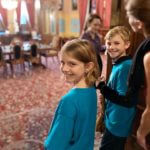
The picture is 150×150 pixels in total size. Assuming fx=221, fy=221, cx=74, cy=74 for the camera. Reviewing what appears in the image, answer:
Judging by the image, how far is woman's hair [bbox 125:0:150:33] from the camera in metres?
1.14

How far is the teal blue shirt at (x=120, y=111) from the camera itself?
1626mm

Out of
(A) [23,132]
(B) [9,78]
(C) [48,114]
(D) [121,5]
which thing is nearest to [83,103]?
(D) [121,5]

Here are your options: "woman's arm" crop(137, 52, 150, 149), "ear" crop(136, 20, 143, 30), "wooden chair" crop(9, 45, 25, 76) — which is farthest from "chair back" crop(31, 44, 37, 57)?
"woman's arm" crop(137, 52, 150, 149)

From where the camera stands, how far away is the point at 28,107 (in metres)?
4.16

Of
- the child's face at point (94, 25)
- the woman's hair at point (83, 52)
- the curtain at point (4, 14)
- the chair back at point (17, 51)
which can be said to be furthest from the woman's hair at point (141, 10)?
the curtain at point (4, 14)

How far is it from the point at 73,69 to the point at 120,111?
626 millimetres

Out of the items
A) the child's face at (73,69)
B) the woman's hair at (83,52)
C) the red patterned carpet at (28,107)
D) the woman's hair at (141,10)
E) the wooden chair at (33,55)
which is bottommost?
the red patterned carpet at (28,107)

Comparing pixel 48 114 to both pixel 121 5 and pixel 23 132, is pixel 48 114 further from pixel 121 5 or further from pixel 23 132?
pixel 121 5

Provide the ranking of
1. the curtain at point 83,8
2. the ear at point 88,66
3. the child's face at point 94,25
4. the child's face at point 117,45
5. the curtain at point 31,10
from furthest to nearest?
the curtain at point 31,10
the curtain at point 83,8
the child's face at point 94,25
the child's face at point 117,45
the ear at point 88,66

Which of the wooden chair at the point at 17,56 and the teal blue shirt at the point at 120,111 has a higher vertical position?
the teal blue shirt at the point at 120,111

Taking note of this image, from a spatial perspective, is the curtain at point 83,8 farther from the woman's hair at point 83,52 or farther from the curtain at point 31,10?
the woman's hair at point 83,52

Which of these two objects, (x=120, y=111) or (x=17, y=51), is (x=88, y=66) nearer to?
(x=120, y=111)

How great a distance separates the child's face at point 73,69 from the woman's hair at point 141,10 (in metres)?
0.40

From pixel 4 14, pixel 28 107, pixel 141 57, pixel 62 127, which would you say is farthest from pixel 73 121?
pixel 4 14
